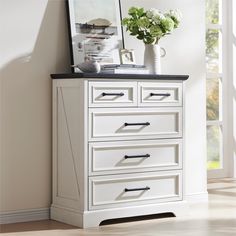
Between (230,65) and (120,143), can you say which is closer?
(120,143)

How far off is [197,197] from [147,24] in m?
1.44

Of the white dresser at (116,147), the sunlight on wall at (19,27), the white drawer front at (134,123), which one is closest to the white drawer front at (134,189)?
the white dresser at (116,147)

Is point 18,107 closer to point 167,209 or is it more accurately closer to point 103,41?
point 103,41

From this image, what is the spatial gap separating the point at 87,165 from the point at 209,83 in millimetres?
2473

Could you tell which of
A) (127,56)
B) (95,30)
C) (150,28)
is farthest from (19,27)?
(150,28)

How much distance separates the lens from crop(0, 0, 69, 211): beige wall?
4.22 metres

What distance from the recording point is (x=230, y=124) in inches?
252

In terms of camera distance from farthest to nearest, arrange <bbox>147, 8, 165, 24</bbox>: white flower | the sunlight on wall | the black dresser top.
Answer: <bbox>147, 8, 165, 24</bbox>: white flower
the sunlight on wall
the black dresser top

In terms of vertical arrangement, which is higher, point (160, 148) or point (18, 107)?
point (18, 107)

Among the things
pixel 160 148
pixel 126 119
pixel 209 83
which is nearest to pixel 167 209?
pixel 160 148

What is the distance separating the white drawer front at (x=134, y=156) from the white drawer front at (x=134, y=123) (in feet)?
0.15

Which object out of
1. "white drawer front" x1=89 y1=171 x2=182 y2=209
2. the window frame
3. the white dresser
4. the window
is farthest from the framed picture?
the window frame

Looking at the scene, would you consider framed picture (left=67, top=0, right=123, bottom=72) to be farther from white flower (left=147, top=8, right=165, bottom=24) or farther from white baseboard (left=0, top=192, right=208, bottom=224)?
white baseboard (left=0, top=192, right=208, bottom=224)

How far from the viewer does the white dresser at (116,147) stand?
4.12 meters
